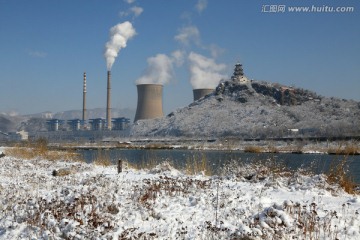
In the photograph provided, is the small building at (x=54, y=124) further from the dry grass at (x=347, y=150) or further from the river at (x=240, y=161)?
the river at (x=240, y=161)

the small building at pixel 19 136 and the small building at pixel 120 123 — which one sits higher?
the small building at pixel 120 123

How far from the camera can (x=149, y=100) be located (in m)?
90.1

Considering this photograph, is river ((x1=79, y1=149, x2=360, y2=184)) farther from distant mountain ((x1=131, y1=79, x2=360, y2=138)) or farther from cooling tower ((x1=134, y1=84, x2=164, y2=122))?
distant mountain ((x1=131, y1=79, x2=360, y2=138))

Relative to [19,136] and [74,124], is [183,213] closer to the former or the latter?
[74,124]

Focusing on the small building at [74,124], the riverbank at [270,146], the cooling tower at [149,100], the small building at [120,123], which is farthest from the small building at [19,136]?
the riverbank at [270,146]

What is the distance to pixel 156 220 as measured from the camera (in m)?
6.32

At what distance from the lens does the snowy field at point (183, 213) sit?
5.38 metres

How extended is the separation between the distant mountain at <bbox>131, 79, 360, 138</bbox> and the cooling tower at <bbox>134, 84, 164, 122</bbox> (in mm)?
26770

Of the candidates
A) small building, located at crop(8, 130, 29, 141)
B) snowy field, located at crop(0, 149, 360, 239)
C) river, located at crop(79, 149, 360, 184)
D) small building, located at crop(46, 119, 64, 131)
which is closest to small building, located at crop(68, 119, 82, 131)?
small building, located at crop(46, 119, 64, 131)

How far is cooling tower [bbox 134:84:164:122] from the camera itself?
87562 mm

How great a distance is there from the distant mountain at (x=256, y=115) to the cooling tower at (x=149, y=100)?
2677 centimetres

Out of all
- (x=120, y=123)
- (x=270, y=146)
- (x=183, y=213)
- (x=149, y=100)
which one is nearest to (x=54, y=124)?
(x=120, y=123)

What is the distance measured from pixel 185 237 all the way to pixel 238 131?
106072 millimetres

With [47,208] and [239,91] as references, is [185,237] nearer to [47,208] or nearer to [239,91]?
[47,208]
